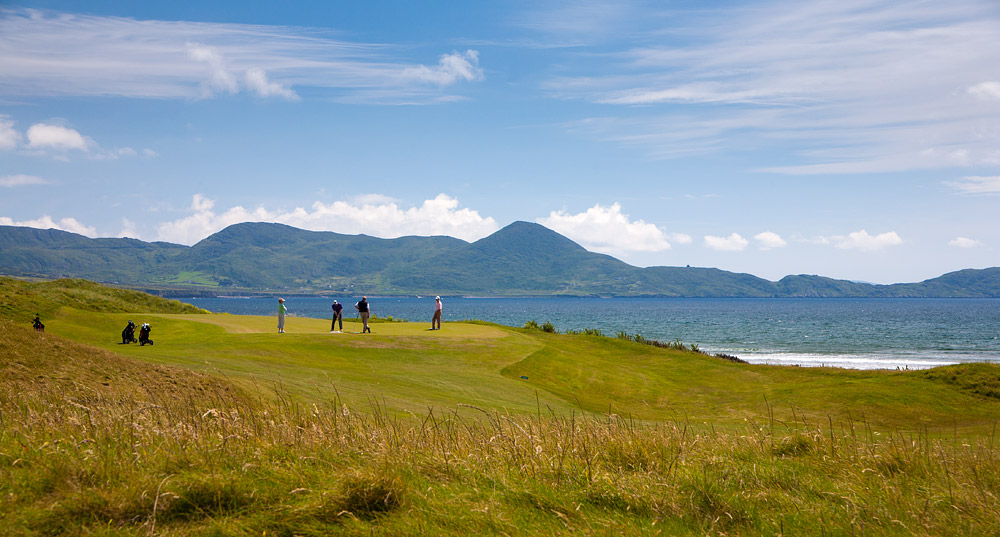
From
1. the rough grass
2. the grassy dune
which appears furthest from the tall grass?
the rough grass

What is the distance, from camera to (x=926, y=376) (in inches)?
981

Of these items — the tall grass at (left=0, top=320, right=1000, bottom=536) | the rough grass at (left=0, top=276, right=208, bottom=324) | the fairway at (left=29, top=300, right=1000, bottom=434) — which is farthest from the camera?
the rough grass at (left=0, top=276, right=208, bottom=324)

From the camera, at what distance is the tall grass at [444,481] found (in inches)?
203

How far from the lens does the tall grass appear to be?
5.16 meters


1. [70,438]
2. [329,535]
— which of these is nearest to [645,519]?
[329,535]

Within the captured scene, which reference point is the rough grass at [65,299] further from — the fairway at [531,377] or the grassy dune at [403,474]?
the grassy dune at [403,474]

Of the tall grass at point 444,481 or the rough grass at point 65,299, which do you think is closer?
the tall grass at point 444,481

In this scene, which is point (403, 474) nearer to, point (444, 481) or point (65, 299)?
point (444, 481)

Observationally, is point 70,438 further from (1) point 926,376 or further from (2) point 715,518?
(1) point 926,376

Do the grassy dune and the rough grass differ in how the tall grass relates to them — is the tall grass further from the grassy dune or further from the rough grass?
the rough grass

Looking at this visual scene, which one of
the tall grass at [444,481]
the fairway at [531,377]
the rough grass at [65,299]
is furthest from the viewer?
the rough grass at [65,299]

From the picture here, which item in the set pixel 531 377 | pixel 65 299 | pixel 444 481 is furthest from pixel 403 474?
pixel 65 299

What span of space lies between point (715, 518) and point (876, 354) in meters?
69.4

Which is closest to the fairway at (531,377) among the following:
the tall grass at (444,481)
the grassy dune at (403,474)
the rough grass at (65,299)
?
the rough grass at (65,299)
